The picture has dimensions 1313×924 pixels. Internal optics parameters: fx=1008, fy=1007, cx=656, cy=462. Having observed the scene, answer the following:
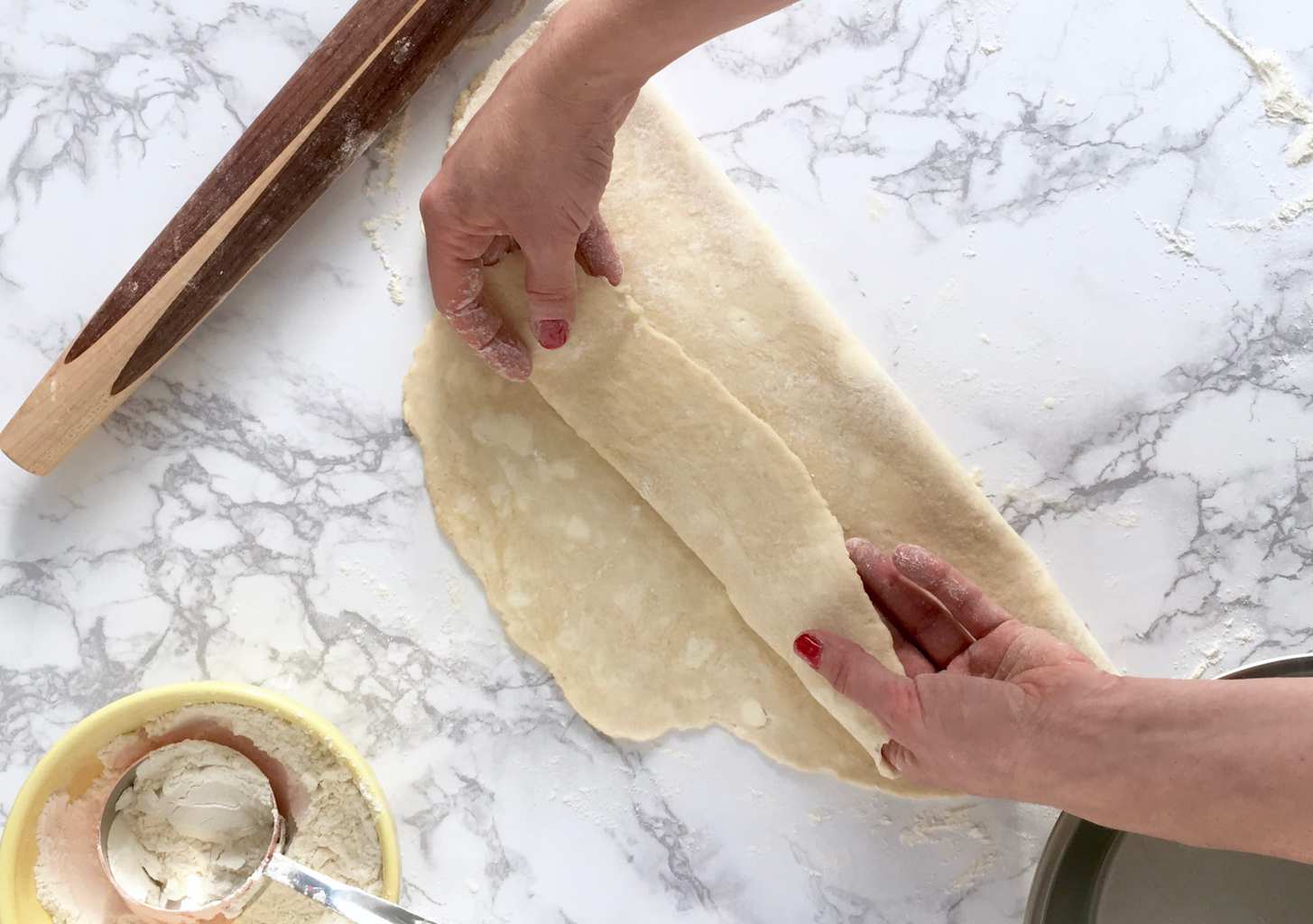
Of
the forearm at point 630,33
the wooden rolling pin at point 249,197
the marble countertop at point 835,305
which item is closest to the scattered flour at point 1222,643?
the marble countertop at point 835,305

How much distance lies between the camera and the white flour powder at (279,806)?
4.76ft

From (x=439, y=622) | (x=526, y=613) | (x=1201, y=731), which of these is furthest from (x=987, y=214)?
(x=439, y=622)

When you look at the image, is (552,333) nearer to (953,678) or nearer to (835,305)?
(835,305)

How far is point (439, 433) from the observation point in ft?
5.14

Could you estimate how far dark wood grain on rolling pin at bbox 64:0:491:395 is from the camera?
4.88ft

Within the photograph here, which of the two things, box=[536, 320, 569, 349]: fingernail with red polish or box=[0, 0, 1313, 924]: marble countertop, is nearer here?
box=[536, 320, 569, 349]: fingernail with red polish

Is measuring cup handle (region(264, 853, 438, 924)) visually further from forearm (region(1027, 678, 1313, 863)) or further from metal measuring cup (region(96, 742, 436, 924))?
forearm (region(1027, 678, 1313, 863))

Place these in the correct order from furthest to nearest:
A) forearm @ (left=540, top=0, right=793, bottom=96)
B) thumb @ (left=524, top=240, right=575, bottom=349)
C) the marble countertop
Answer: the marble countertop → thumb @ (left=524, top=240, right=575, bottom=349) → forearm @ (left=540, top=0, right=793, bottom=96)

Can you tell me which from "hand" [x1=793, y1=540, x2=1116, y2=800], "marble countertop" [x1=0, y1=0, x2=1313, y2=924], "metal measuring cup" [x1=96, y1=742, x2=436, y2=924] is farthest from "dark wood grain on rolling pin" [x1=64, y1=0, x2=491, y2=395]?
"hand" [x1=793, y1=540, x2=1116, y2=800]

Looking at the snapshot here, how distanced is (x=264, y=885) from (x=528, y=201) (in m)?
1.06

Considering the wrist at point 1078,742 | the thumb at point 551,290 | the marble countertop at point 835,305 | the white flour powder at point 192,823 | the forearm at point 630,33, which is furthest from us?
the marble countertop at point 835,305

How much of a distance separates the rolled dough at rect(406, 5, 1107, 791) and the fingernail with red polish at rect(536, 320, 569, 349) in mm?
20

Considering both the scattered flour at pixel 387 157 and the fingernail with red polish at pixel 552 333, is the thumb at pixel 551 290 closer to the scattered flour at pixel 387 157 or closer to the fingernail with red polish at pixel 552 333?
the fingernail with red polish at pixel 552 333

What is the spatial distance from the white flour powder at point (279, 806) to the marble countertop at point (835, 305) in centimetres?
11
